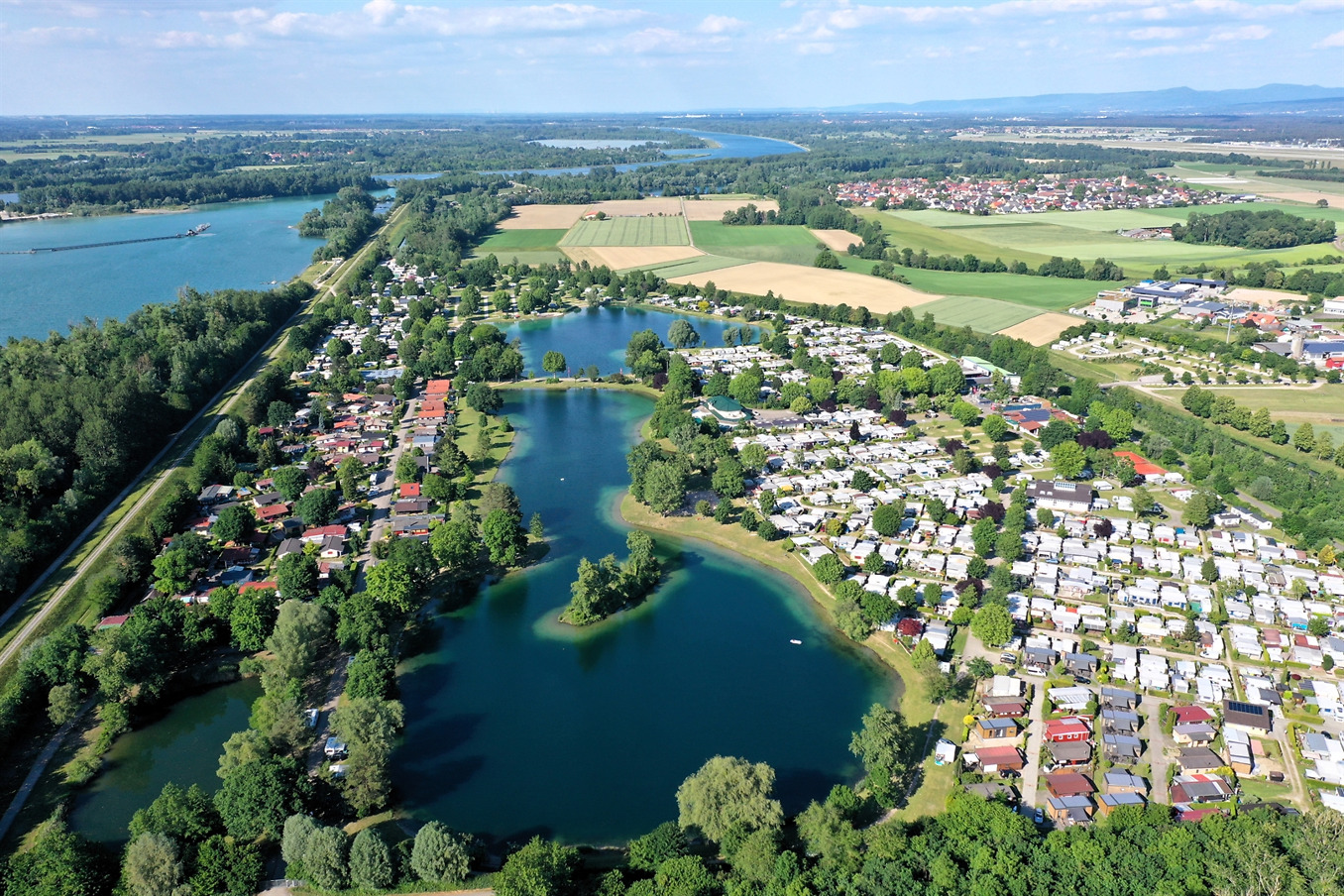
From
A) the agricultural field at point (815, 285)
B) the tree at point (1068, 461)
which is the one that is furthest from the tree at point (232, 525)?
Result: the agricultural field at point (815, 285)

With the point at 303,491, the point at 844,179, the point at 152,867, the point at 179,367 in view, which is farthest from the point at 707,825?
A: the point at 844,179

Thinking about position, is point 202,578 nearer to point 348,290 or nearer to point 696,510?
point 696,510

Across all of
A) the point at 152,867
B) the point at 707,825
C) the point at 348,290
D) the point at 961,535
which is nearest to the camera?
the point at 152,867

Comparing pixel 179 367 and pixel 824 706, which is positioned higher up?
pixel 179 367

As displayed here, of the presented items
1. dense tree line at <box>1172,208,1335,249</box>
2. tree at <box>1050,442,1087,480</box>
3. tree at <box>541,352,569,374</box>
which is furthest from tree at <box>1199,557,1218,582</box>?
dense tree line at <box>1172,208,1335,249</box>

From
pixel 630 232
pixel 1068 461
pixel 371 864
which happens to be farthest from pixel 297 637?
pixel 630 232

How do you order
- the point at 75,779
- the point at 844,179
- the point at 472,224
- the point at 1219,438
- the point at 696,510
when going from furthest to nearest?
the point at 844,179
the point at 472,224
the point at 1219,438
the point at 696,510
the point at 75,779
